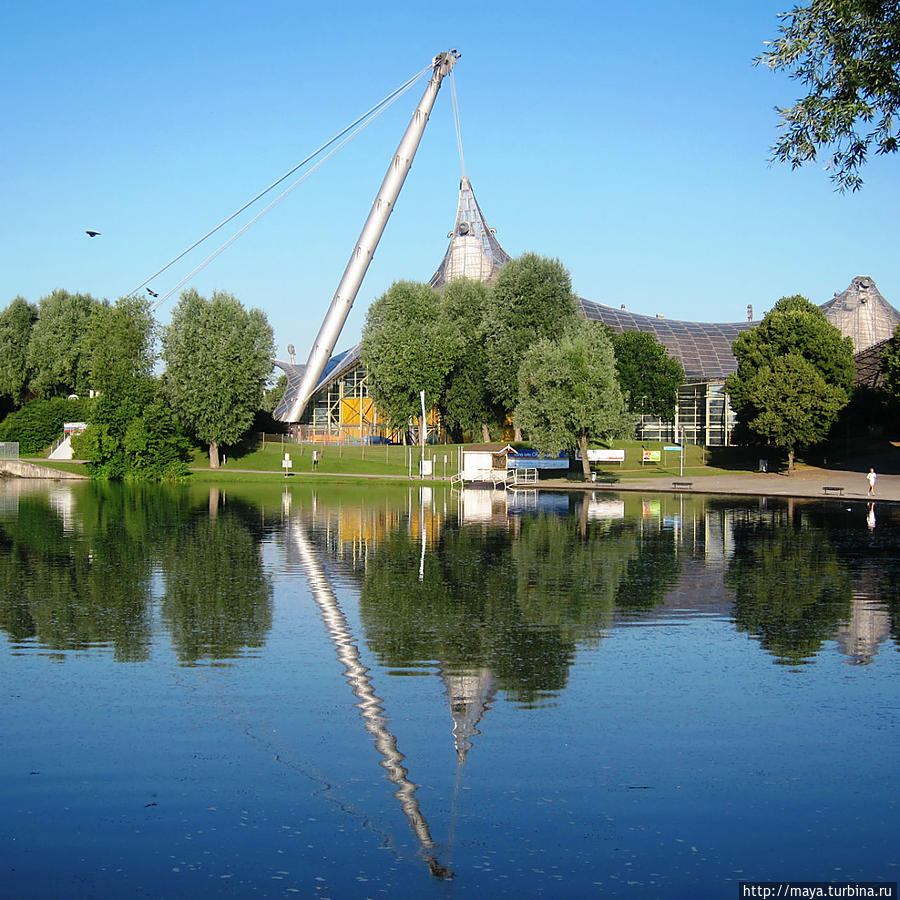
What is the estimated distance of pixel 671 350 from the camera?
120 metres

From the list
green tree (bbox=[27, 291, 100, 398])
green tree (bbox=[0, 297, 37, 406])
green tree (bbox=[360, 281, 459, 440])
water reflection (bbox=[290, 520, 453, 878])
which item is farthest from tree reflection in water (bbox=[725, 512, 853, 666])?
green tree (bbox=[0, 297, 37, 406])

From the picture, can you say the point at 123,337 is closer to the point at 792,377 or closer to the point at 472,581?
the point at 792,377

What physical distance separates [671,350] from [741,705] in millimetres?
110358

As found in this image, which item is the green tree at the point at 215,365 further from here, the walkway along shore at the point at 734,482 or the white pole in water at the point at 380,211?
the white pole in water at the point at 380,211

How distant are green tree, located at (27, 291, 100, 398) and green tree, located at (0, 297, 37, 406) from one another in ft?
3.93

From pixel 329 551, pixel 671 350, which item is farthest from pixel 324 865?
pixel 671 350

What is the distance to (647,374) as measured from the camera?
99.3 meters

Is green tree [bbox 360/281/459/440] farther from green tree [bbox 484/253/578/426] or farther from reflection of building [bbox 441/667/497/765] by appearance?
reflection of building [bbox 441/667/497/765]

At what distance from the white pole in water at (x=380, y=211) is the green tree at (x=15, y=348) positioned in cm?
3124

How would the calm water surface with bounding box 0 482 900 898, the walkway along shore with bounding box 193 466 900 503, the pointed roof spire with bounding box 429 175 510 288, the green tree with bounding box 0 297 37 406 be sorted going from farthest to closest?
the pointed roof spire with bounding box 429 175 510 288
the green tree with bounding box 0 297 37 406
the walkway along shore with bounding box 193 466 900 503
the calm water surface with bounding box 0 482 900 898

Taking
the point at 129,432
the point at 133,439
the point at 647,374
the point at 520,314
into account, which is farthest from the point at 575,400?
the point at 647,374

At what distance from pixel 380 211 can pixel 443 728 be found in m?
76.3

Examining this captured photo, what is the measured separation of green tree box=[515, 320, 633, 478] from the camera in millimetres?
64812

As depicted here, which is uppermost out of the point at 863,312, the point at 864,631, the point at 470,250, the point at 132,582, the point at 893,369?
the point at 470,250
